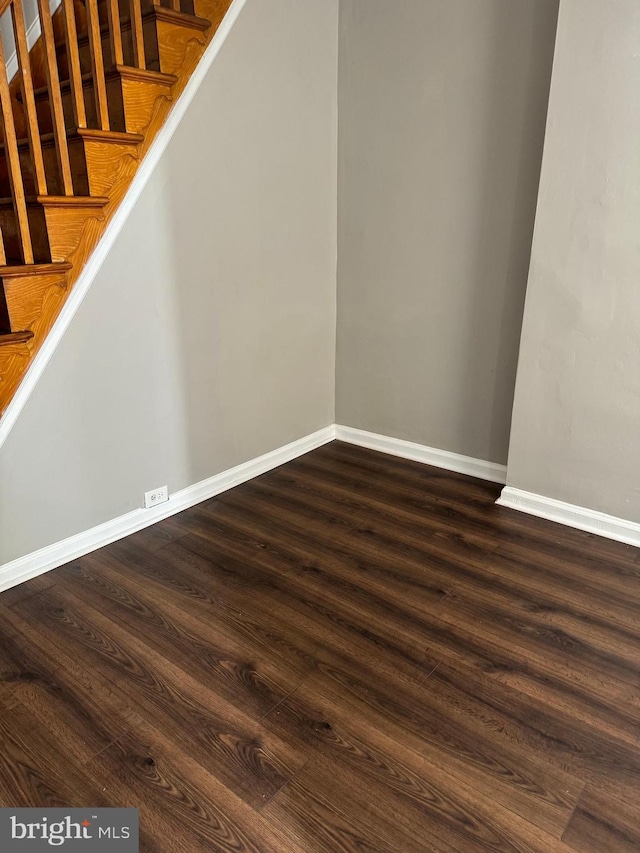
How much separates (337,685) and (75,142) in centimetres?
200

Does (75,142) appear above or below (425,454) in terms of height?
above

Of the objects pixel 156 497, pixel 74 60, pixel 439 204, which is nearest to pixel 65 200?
pixel 74 60

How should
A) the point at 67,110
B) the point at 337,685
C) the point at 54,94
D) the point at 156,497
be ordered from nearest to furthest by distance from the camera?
the point at 337,685
the point at 54,94
the point at 67,110
the point at 156,497

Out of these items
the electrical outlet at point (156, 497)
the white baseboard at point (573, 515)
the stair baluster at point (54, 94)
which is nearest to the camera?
the stair baluster at point (54, 94)

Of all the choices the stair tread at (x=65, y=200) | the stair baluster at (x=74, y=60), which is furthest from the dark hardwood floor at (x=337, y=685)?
the stair baluster at (x=74, y=60)

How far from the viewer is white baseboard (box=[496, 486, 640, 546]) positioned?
8.40ft

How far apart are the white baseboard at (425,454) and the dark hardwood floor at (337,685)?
409 mm

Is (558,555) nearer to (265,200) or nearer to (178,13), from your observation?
(265,200)

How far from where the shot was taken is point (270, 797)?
1.46 metres

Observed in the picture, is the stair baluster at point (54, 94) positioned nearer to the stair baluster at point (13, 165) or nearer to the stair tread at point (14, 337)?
the stair baluster at point (13, 165)

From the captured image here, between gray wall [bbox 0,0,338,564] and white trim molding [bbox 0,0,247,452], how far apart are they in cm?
3

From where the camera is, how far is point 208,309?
109 inches

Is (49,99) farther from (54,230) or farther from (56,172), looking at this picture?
(54,230)

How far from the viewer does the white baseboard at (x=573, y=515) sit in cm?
256
